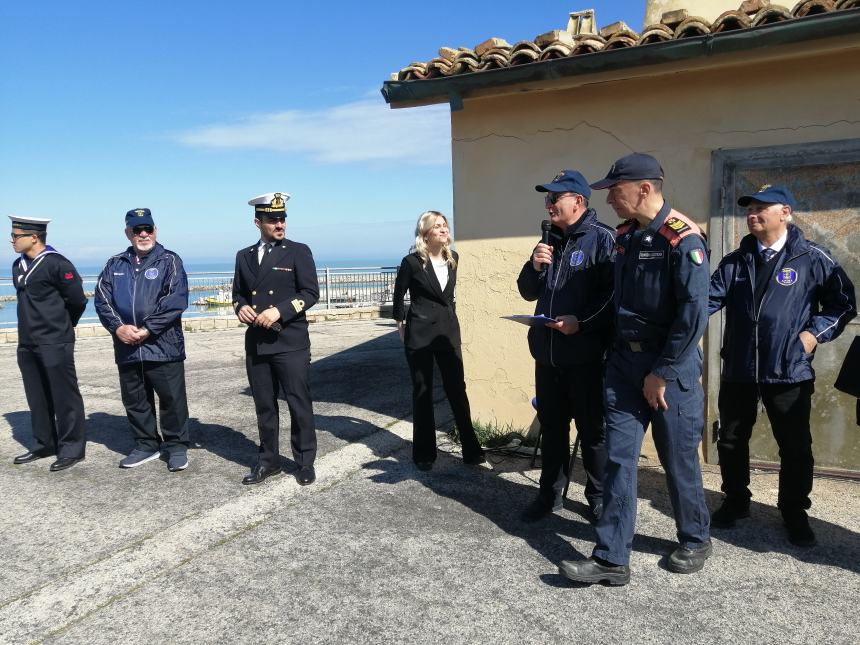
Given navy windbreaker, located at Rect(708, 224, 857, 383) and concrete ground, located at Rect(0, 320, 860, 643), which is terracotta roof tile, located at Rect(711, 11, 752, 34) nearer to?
navy windbreaker, located at Rect(708, 224, 857, 383)

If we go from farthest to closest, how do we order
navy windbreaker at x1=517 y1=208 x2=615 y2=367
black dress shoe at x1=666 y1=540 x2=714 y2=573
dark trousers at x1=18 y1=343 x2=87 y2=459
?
1. dark trousers at x1=18 y1=343 x2=87 y2=459
2. navy windbreaker at x1=517 y1=208 x2=615 y2=367
3. black dress shoe at x1=666 y1=540 x2=714 y2=573

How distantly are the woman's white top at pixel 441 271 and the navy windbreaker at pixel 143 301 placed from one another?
192cm

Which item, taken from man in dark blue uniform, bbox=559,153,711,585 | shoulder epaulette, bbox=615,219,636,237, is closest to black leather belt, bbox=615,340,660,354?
man in dark blue uniform, bbox=559,153,711,585

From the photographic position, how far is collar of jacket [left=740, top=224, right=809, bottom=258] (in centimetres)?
354

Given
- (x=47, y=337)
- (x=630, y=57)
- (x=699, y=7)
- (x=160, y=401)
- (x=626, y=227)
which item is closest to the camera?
(x=626, y=227)

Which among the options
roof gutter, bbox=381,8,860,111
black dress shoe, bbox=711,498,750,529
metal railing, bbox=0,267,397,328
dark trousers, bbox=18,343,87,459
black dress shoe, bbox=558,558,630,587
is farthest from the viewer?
metal railing, bbox=0,267,397,328

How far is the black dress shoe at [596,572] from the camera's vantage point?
3131 mm

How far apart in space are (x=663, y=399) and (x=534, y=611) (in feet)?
3.63

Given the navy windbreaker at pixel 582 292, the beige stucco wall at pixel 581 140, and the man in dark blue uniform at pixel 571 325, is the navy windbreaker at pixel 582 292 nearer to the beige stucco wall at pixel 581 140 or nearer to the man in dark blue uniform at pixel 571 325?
the man in dark blue uniform at pixel 571 325

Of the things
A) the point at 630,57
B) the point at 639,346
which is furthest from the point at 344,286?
the point at 639,346

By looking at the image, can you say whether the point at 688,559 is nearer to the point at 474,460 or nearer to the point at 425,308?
the point at 474,460

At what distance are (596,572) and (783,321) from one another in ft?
5.35

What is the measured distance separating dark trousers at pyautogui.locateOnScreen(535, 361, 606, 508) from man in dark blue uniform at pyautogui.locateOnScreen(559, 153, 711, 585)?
47cm

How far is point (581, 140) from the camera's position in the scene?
511 centimetres
